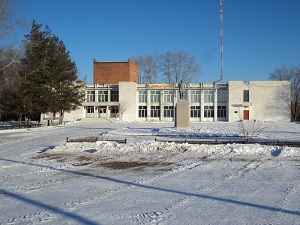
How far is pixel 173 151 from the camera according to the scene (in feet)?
49.4

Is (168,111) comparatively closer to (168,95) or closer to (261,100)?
(168,95)

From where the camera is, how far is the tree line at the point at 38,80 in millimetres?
29783

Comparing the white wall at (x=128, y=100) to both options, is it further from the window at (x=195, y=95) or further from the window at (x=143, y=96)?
the window at (x=195, y=95)

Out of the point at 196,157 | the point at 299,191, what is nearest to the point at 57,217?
the point at 299,191

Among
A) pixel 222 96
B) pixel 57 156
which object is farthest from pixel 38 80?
pixel 222 96

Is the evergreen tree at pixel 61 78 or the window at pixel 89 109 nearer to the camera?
the evergreen tree at pixel 61 78

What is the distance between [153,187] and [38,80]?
33.4 m

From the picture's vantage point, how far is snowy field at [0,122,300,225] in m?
5.67

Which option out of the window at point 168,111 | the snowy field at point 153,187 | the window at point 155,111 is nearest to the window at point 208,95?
the window at point 168,111

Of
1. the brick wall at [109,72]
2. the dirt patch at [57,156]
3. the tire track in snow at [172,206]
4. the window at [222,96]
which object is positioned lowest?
the tire track in snow at [172,206]

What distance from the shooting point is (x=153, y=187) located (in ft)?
26.2

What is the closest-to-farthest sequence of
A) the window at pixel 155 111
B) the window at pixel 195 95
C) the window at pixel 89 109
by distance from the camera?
the window at pixel 195 95 → the window at pixel 155 111 → the window at pixel 89 109

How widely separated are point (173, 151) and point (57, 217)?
9.87 metres

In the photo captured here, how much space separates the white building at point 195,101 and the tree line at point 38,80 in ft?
56.4
